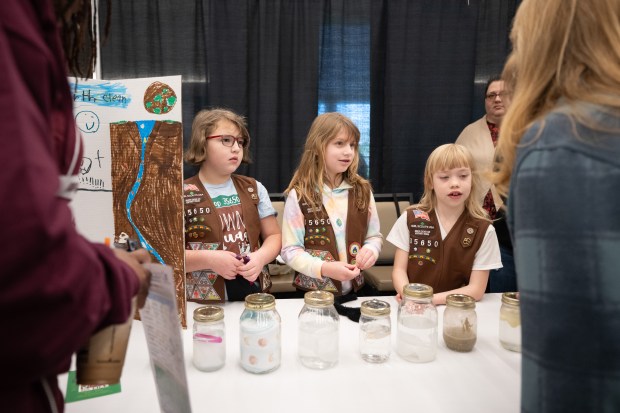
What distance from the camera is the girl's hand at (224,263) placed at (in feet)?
5.23

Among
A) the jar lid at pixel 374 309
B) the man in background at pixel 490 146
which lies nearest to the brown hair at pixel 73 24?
the jar lid at pixel 374 309

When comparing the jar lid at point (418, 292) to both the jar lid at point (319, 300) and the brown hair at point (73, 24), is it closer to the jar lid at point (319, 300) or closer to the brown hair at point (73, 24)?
the jar lid at point (319, 300)

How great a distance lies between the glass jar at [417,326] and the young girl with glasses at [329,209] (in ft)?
2.09

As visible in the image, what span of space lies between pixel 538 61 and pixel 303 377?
838 mm

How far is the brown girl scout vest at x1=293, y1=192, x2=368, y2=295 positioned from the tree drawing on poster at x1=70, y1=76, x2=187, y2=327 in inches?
27.8

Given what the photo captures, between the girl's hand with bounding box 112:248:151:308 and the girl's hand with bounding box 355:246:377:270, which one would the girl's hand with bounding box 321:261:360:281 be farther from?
the girl's hand with bounding box 112:248:151:308

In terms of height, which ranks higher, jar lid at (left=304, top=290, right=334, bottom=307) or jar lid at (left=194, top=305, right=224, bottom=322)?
jar lid at (left=304, top=290, right=334, bottom=307)

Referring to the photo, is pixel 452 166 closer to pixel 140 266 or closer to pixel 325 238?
pixel 325 238

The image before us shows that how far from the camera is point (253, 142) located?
3691mm

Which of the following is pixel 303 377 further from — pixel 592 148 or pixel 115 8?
pixel 115 8

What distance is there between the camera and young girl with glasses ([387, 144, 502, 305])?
1.79 metres

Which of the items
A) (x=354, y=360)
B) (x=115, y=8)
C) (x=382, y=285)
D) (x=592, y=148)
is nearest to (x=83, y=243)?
(x=592, y=148)

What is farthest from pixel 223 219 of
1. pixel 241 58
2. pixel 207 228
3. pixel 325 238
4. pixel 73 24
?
pixel 241 58

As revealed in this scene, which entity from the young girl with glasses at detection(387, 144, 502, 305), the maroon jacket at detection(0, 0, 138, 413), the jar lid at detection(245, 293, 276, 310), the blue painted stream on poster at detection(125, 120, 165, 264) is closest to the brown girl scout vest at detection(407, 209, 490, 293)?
the young girl with glasses at detection(387, 144, 502, 305)
